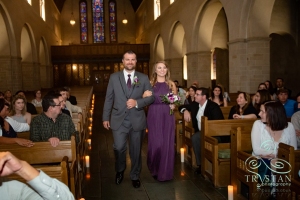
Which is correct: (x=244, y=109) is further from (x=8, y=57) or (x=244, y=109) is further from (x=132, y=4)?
(x=132, y=4)

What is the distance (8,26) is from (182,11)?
8.55 meters

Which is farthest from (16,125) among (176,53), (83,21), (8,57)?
(83,21)

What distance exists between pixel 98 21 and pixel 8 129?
3116 centimetres

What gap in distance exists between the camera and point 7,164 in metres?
1.50

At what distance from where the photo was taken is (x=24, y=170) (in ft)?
5.25

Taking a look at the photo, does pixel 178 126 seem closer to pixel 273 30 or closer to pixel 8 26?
pixel 273 30

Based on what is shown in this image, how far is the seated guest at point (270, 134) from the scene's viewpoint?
381 cm

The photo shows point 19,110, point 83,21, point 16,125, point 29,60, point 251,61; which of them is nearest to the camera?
point 16,125

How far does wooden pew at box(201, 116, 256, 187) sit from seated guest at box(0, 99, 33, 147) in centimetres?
255

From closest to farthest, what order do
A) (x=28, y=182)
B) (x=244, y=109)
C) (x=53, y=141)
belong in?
(x=28, y=182)
(x=53, y=141)
(x=244, y=109)

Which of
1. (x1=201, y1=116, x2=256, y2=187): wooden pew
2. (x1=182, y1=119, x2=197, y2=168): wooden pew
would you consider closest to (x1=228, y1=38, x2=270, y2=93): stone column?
(x1=182, y1=119, x2=197, y2=168): wooden pew

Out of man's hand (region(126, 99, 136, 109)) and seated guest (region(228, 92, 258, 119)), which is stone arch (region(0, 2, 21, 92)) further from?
man's hand (region(126, 99, 136, 109))

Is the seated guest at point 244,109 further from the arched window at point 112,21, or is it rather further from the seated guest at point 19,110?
the arched window at point 112,21

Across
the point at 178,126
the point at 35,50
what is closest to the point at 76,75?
the point at 35,50
